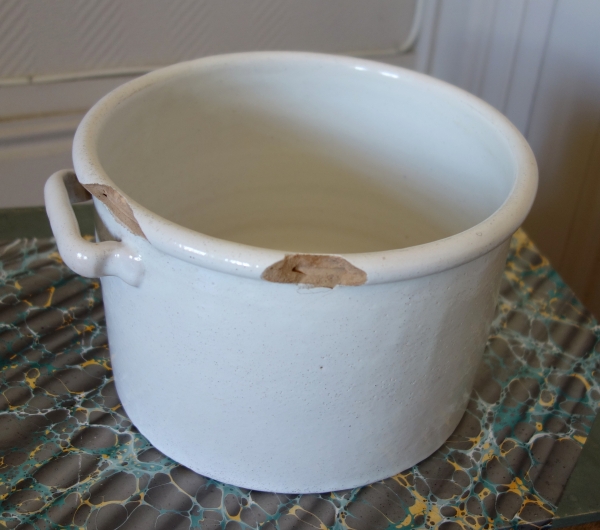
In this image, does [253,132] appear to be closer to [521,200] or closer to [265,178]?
[265,178]

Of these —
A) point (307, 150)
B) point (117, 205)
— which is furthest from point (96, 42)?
point (117, 205)

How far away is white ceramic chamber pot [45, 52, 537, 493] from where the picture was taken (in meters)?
0.41

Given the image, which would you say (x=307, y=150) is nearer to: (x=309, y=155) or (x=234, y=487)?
(x=309, y=155)

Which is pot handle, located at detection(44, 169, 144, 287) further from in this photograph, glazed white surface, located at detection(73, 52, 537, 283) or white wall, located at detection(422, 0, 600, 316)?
white wall, located at detection(422, 0, 600, 316)

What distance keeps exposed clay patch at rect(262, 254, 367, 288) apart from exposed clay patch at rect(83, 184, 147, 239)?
0.29 feet

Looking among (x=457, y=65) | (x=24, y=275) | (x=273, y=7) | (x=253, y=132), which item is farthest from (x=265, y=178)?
(x=457, y=65)

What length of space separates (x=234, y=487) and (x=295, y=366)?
14cm

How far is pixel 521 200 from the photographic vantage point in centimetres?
46

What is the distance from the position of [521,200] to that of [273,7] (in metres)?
0.74

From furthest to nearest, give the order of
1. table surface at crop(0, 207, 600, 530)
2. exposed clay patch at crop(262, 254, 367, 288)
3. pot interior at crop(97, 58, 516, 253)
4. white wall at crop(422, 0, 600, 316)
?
white wall at crop(422, 0, 600, 316)
pot interior at crop(97, 58, 516, 253)
table surface at crop(0, 207, 600, 530)
exposed clay patch at crop(262, 254, 367, 288)

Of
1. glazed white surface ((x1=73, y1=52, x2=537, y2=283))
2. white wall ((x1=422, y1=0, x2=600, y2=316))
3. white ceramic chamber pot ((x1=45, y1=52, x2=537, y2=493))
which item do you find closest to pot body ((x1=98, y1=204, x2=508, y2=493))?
white ceramic chamber pot ((x1=45, y1=52, x2=537, y2=493))

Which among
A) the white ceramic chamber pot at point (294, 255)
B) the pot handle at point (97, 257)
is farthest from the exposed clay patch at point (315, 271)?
the pot handle at point (97, 257)

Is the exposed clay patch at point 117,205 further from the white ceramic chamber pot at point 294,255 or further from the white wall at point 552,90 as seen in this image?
the white wall at point 552,90

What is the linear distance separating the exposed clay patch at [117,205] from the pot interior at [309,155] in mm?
106
